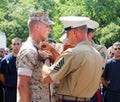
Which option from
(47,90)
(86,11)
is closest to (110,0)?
(86,11)

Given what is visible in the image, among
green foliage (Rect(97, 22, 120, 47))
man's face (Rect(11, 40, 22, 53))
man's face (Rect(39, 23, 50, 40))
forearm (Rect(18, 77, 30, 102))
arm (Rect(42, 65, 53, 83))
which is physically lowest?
forearm (Rect(18, 77, 30, 102))

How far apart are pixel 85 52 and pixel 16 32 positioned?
3700cm

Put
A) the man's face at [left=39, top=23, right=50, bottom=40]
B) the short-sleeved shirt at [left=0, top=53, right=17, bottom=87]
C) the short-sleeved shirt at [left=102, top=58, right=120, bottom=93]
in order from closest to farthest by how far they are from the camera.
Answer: the man's face at [left=39, top=23, right=50, bottom=40] < the short-sleeved shirt at [left=102, top=58, right=120, bottom=93] < the short-sleeved shirt at [left=0, top=53, right=17, bottom=87]

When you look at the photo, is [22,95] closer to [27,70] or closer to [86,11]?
[27,70]

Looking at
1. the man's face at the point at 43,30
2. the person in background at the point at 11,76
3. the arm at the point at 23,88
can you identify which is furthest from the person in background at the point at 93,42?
the person in background at the point at 11,76

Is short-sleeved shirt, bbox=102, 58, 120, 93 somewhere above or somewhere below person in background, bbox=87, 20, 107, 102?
below

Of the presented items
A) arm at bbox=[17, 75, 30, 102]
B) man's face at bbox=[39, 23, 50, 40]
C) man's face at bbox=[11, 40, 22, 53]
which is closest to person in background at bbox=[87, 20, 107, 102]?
man's face at bbox=[39, 23, 50, 40]

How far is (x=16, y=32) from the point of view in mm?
40781

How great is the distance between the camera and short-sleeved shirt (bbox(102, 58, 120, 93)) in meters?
7.87

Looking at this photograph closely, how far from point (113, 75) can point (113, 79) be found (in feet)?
0.29

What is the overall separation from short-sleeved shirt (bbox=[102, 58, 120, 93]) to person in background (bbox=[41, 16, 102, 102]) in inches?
142

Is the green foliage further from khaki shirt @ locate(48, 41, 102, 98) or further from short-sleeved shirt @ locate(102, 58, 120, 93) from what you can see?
khaki shirt @ locate(48, 41, 102, 98)

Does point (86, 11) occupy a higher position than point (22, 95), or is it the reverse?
point (86, 11)

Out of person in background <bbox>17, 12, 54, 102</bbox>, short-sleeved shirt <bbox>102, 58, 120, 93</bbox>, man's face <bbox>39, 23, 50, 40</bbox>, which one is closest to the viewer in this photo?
person in background <bbox>17, 12, 54, 102</bbox>
